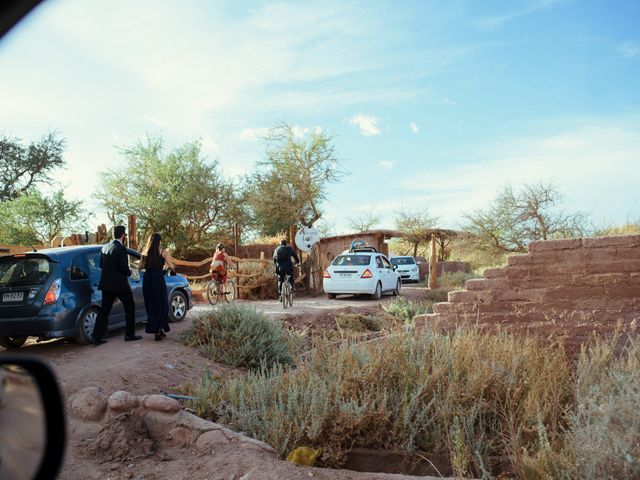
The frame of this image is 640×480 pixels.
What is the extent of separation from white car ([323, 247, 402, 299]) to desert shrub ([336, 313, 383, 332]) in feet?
18.0

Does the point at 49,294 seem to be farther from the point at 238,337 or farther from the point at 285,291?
the point at 285,291

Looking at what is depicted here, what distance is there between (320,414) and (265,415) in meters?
0.53

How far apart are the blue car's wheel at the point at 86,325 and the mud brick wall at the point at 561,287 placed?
598cm

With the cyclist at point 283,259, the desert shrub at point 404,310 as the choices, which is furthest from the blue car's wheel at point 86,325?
the desert shrub at point 404,310

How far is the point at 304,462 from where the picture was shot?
4.97 meters

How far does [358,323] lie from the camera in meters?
15.0

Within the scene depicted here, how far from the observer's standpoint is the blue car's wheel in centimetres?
990

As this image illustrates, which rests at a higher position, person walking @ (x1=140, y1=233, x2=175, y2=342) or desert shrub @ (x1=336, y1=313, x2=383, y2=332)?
person walking @ (x1=140, y1=233, x2=175, y2=342)

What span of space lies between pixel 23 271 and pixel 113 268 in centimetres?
144

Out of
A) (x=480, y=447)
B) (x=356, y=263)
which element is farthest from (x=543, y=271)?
(x=356, y=263)

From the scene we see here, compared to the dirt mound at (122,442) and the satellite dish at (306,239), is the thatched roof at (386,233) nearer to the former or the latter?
the satellite dish at (306,239)

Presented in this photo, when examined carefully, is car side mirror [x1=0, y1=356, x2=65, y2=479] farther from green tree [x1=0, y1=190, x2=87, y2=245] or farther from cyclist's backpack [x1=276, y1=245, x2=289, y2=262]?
green tree [x1=0, y1=190, x2=87, y2=245]

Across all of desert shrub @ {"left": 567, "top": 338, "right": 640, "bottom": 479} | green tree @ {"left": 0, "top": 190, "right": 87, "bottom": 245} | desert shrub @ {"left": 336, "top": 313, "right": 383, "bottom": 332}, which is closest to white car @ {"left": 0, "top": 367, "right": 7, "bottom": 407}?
desert shrub @ {"left": 567, "top": 338, "right": 640, "bottom": 479}

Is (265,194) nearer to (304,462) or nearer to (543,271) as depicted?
(543,271)
